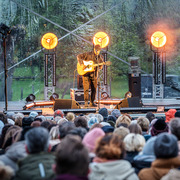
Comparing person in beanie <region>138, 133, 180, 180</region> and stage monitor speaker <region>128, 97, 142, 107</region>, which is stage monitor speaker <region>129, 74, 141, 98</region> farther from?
person in beanie <region>138, 133, 180, 180</region>

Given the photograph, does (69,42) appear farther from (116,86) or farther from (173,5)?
(173,5)

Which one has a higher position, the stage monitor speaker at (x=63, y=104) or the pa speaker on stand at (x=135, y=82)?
the pa speaker on stand at (x=135, y=82)

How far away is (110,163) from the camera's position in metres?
2.64

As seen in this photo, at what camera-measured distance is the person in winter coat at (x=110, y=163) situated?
103 inches

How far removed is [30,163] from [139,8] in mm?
13628

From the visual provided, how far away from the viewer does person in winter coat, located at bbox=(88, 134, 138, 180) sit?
2623 mm

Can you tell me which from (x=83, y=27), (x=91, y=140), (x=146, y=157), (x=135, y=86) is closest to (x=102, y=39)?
(x=135, y=86)

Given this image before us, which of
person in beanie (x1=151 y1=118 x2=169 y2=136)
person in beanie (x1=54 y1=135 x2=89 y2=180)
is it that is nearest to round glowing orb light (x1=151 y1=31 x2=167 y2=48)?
person in beanie (x1=151 y1=118 x2=169 y2=136)

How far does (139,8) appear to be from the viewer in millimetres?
15445

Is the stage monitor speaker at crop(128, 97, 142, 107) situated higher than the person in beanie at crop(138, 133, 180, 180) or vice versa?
the stage monitor speaker at crop(128, 97, 142, 107)

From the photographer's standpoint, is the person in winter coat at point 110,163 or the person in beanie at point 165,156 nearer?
the person in winter coat at point 110,163

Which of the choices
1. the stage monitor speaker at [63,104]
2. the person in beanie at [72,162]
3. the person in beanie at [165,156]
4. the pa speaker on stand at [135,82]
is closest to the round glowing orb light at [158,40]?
the pa speaker on stand at [135,82]

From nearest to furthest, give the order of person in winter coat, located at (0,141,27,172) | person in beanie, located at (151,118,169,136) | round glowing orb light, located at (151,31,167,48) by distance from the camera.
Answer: person in winter coat, located at (0,141,27,172)
person in beanie, located at (151,118,169,136)
round glowing orb light, located at (151,31,167,48)

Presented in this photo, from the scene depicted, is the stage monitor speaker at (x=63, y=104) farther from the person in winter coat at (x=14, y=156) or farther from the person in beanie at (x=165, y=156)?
the person in beanie at (x=165, y=156)
